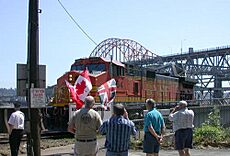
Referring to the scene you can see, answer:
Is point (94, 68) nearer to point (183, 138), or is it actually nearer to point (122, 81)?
point (122, 81)

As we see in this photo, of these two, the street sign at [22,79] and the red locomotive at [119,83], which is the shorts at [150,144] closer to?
the street sign at [22,79]

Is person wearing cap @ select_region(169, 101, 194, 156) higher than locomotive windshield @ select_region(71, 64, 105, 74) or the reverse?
the reverse

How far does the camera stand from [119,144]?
7.38 meters

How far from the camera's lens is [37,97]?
426 inches

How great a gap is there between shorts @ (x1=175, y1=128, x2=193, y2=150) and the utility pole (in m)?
3.79

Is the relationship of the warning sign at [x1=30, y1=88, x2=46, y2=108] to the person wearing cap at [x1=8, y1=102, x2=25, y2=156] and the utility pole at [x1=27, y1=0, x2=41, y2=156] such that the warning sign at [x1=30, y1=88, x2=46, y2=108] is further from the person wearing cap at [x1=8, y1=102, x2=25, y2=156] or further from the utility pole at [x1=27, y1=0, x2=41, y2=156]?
the person wearing cap at [x1=8, y1=102, x2=25, y2=156]

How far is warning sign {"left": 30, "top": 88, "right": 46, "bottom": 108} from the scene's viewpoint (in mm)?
10738

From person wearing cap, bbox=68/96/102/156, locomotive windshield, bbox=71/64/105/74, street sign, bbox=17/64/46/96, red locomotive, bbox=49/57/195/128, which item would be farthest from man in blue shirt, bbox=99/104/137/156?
locomotive windshield, bbox=71/64/105/74

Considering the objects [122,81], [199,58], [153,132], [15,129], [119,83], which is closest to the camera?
[153,132]

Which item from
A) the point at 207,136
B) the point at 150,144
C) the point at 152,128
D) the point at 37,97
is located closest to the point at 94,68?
the point at 207,136

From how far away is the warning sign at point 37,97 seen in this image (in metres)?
10.7

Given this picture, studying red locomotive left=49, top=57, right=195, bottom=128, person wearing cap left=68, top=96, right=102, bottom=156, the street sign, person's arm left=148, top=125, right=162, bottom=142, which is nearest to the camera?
person wearing cap left=68, top=96, right=102, bottom=156

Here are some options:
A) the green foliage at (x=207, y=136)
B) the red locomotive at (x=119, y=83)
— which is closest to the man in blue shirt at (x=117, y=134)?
the green foliage at (x=207, y=136)

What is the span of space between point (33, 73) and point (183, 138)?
4.46 metres
